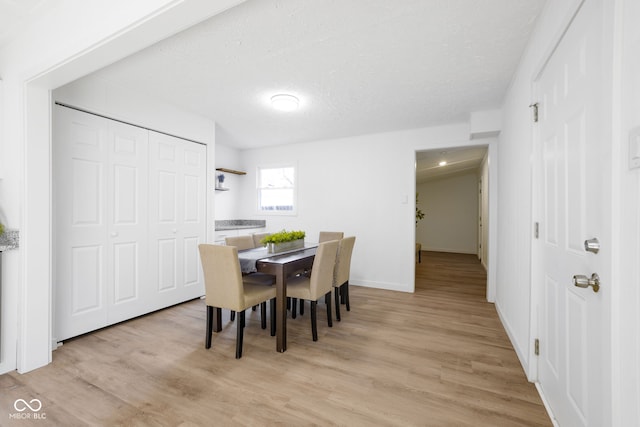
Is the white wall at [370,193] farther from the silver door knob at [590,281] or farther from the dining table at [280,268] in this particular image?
the silver door knob at [590,281]

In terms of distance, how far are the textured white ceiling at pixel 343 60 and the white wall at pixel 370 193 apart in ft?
2.22

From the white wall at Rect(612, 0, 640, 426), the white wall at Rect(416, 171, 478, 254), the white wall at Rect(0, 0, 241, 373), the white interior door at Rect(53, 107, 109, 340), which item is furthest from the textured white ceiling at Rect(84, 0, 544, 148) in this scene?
the white wall at Rect(416, 171, 478, 254)

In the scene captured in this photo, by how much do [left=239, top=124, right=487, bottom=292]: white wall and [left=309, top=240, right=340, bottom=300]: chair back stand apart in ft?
5.95

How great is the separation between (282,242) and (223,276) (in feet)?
2.83

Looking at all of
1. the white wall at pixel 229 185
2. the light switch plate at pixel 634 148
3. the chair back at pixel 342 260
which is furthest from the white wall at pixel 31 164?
the white wall at pixel 229 185

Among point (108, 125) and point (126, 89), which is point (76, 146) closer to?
point (108, 125)

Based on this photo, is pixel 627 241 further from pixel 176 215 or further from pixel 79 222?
pixel 176 215

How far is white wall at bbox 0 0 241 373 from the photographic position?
6.06 ft

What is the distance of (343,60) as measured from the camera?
88.7 inches

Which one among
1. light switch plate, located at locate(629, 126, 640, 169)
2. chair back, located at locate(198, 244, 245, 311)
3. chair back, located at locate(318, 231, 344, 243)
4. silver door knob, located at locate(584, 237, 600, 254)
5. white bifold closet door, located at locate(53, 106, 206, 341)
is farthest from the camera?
chair back, located at locate(318, 231, 344, 243)

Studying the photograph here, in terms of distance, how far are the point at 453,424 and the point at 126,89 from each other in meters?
3.87

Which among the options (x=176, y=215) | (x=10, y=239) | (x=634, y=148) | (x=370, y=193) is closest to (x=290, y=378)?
(x=634, y=148)

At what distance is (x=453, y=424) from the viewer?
1513mm

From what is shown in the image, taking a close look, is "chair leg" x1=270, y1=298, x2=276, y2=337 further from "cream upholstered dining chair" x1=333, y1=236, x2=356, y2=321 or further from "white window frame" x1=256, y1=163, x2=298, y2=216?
"white window frame" x1=256, y1=163, x2=298, y2=216
